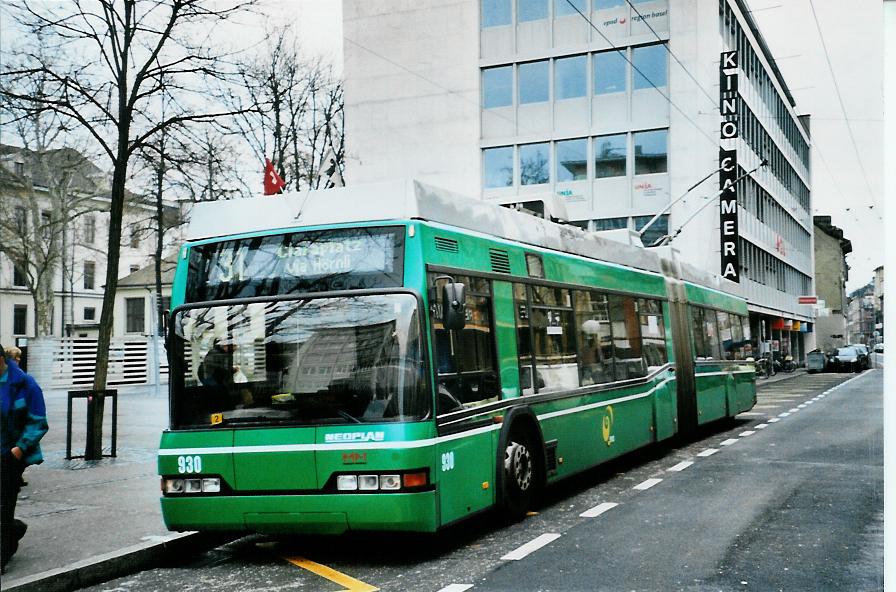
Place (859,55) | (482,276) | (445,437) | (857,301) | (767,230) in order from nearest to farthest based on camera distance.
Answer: (859,55) < (857,301) < (445,437) < (482,276) < (767,230)

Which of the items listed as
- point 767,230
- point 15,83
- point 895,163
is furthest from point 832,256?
point 767,230

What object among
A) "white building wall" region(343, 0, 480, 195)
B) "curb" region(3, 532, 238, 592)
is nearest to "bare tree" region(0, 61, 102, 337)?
"curb" region(3, 532, 238, 592)

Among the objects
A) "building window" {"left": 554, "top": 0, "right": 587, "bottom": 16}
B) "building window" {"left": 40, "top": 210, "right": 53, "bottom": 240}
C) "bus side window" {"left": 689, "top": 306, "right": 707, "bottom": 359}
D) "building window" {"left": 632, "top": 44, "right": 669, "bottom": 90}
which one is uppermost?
"building window" {"left": 554, "top": 0, "right": 587, "bottom": 16}

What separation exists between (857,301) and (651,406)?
747 cm

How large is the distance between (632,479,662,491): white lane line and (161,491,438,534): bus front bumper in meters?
4.55

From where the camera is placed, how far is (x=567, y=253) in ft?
37.4

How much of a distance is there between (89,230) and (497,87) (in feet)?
51.1

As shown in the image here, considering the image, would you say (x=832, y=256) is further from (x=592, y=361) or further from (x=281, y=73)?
(x=281, y=73)

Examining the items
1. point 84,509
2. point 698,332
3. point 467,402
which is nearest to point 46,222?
point 84,509

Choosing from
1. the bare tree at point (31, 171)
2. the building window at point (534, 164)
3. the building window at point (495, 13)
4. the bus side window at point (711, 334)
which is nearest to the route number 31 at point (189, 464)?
the bare tree at point (31, 171)

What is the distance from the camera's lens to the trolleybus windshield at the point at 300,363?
7.62m

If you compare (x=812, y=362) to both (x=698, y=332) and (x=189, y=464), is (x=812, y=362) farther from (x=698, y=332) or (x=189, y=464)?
(x=189, y=464)

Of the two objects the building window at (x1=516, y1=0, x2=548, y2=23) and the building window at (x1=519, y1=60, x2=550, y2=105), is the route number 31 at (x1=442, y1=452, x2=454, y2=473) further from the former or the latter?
the building window at (x1=519, y1=60, x2=550, y2=105)

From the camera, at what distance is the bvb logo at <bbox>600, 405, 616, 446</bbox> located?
12.0 meters
